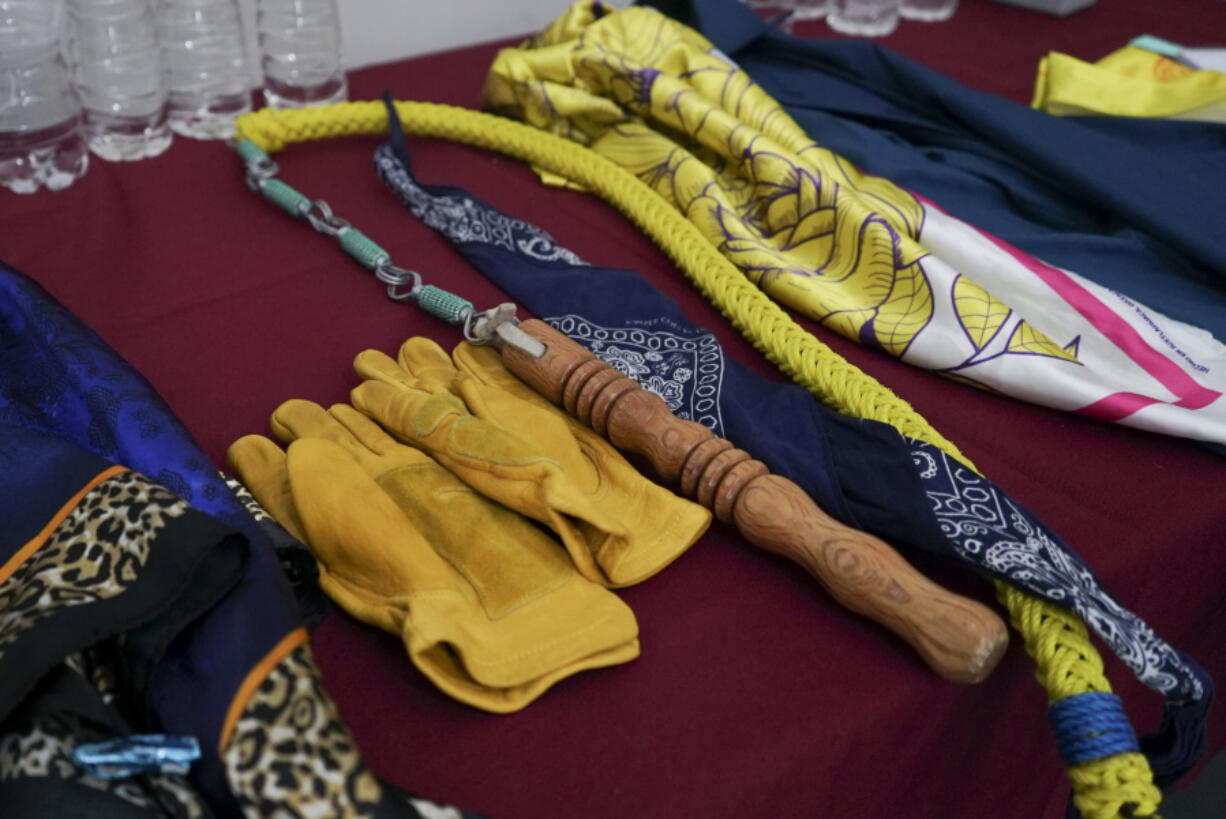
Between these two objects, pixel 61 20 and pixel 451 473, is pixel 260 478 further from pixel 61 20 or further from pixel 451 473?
pixel 61 20

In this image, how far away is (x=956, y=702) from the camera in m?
0.59

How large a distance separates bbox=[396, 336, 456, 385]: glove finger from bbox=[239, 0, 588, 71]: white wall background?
685 millimetres

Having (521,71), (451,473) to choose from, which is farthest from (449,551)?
(521,71)

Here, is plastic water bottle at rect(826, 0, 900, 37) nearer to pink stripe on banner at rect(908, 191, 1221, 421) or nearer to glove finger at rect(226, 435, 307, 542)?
pink stripe on banner at rect(908, 191, 1221, 421)

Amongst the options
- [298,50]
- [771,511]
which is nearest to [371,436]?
[771,511]

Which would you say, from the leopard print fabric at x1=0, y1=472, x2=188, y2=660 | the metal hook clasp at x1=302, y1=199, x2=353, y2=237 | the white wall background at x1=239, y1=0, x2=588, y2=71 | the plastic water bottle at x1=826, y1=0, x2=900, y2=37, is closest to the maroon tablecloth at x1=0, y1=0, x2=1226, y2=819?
the metal hook clasp at x1=302, y1=199, x2=353, y2=237

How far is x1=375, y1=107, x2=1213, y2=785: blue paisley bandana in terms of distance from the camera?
571mm

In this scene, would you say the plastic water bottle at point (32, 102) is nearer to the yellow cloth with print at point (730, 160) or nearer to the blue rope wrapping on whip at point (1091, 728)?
the yellow cloth with print at point (730, 160)

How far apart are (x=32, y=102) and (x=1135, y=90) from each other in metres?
1.12

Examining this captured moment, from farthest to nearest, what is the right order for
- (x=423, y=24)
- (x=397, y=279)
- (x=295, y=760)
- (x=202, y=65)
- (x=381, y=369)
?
(x=423, y=24) → (x=202, y=65) → (x=397, y=279) → (x=381, y=369) → (x=295, y=760)

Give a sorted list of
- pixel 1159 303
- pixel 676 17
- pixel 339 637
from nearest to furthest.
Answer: pixel 339 637 < pixel 1159 303 < pixel 676 17

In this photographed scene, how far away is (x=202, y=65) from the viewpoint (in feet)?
3.76

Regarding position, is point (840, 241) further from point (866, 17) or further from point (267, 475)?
point (866, 17)

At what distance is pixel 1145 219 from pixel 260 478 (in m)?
0.75
